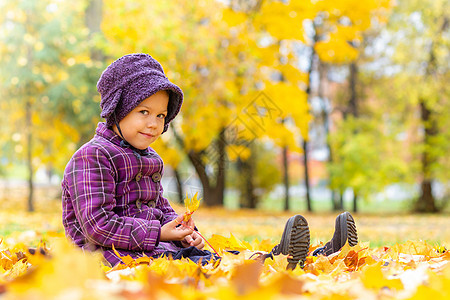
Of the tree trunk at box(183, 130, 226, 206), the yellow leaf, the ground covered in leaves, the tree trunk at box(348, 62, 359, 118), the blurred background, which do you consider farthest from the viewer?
the tree trunk at box(348, 62, 359, 118)

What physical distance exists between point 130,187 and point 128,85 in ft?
1.57

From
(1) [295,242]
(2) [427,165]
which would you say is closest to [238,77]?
(2) [427,165]

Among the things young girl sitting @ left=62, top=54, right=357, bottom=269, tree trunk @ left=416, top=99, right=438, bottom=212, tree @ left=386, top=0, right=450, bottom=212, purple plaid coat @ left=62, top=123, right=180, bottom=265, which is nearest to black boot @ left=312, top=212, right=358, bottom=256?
young girl sitting @ left=62, top=54, right=357, bottom=269

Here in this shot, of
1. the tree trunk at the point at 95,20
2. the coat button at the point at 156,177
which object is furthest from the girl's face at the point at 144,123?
the tree trunk at the point at 95,20

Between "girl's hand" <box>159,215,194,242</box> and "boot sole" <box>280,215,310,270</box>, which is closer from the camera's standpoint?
"boot sole" <box>280,215,310,270</box>

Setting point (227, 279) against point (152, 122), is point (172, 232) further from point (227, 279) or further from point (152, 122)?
point (227, 279)

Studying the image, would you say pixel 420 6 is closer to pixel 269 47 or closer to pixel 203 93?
pixel 269 47

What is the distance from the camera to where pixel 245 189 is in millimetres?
16938

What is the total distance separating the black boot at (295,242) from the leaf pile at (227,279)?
6 cm

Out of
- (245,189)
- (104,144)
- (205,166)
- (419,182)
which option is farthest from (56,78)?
(419,182)

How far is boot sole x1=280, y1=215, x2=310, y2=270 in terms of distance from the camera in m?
1.96

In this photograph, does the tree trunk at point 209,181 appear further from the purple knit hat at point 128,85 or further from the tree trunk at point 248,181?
the purple knit hat at point 128,85

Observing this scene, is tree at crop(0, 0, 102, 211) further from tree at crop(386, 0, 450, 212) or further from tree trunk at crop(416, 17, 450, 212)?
tree trunk at crop(416, 17, 450, 212)

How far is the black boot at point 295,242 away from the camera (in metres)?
1.96
